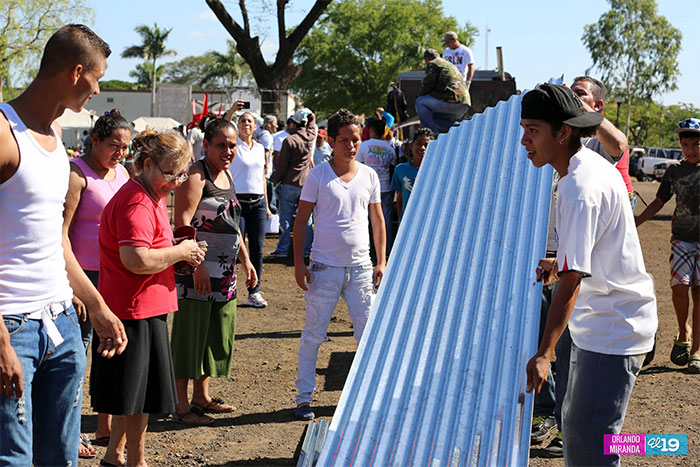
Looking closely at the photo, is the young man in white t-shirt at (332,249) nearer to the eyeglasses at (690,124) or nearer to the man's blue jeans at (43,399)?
the man's blue jeans at (43,399)

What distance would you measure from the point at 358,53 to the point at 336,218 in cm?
5283

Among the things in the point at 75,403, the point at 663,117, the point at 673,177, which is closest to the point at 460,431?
the point at 75,403

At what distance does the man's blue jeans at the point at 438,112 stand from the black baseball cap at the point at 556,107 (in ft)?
13.6

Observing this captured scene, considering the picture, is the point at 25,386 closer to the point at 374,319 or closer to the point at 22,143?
the point at 22,143

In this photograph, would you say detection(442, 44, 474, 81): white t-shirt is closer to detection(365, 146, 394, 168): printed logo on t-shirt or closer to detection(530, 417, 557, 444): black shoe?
detection(365, 146, 394, 168): printed logo on t-shirt

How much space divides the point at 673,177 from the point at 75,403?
536 cm

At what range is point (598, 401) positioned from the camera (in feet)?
8.75

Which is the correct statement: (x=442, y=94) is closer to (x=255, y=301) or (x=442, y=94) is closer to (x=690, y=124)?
(x=690, y=124)

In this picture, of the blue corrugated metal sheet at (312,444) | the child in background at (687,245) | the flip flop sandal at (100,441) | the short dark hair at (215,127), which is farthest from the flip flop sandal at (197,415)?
the child in background at (687,245)

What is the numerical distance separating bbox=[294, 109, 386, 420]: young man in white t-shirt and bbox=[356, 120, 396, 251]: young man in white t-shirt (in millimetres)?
4186

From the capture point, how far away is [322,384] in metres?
5.75

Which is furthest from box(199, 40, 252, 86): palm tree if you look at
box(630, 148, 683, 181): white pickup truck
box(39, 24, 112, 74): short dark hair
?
box(39, 24, 112, 74): short dark hair

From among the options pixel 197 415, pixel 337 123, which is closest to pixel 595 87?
pixel 337 123

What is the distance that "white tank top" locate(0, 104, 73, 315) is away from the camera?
2480mm
